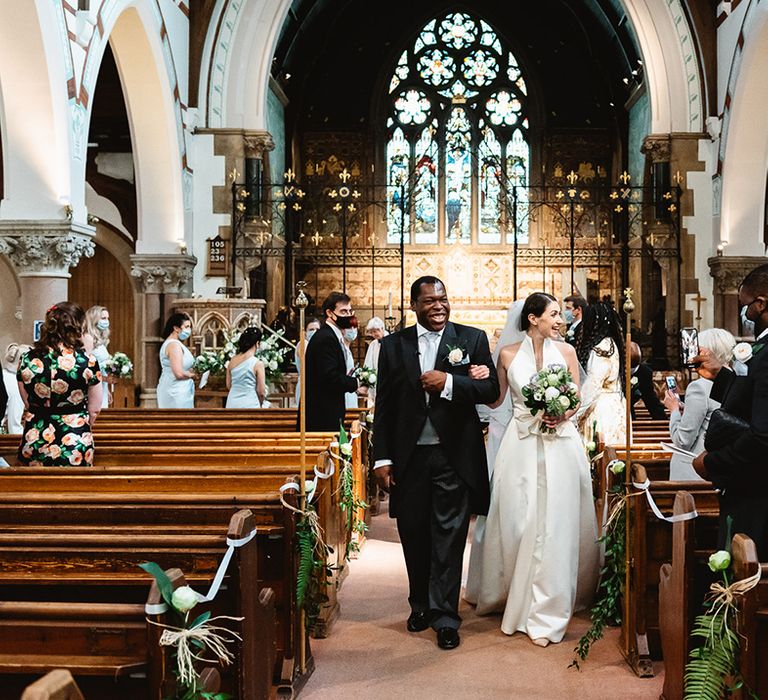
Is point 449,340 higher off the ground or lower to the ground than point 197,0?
lower

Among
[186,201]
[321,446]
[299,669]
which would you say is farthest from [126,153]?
[299,669]

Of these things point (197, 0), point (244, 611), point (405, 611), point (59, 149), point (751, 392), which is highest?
point (197, 0)

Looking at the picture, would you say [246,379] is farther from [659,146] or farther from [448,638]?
[659,146]

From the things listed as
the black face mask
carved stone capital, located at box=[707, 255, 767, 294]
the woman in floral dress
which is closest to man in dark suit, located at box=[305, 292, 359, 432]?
the black face mask

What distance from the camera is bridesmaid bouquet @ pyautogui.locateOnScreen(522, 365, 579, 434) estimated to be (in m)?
4.56

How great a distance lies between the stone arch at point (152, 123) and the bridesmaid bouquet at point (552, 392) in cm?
850

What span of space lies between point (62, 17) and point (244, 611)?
7575mm

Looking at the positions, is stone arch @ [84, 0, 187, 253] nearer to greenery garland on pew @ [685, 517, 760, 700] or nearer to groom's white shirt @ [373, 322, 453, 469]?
groom's white shirt @ [373, 322, 453, 469]

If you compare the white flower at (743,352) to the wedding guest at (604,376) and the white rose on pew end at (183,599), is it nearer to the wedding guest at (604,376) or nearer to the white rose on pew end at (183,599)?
the white rose on pew end at (183,599)

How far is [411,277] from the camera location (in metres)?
18.0

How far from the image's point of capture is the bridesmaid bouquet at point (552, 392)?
179 inches

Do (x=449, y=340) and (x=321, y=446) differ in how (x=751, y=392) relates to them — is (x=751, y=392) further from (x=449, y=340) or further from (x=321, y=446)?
(x=321, y=446)

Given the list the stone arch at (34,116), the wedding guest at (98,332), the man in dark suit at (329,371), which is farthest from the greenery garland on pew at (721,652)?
the stone arch at (34,116)

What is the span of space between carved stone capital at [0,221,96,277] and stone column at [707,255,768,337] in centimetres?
879
